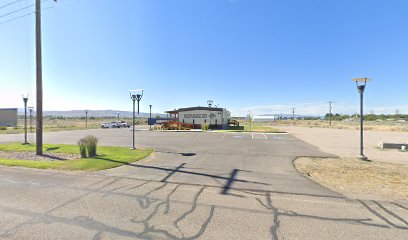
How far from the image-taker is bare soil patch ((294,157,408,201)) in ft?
19.0

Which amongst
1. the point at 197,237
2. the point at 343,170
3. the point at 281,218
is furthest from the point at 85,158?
the point at 343,170

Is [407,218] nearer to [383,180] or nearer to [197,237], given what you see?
[383,180]

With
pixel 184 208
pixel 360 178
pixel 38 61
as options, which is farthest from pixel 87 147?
pixel 360 178

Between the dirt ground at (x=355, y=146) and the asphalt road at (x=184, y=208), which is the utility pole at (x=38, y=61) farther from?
the dirt ground at (x=355, y=146)

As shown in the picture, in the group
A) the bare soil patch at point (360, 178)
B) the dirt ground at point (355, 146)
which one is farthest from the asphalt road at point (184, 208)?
the dirt ground at point (355, 146)

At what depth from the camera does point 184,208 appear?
15.4 feet

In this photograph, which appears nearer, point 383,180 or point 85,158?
point 383,180

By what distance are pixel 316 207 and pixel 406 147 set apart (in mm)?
14857

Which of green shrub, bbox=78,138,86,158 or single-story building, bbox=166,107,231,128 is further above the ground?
single-story building, bbox=166,107,231,128

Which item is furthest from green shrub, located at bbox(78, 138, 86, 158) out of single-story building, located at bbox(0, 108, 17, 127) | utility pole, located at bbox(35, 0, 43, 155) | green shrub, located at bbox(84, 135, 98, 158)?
single-story building, located at bbox(0, 108, 17, 127)

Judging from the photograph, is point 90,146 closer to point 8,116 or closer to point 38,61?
point 38,61

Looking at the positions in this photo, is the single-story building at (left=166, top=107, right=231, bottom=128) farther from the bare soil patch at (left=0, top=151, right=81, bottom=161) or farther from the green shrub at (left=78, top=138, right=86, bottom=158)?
the green shrub at (left=78, top=138, right=86, bottom=158)

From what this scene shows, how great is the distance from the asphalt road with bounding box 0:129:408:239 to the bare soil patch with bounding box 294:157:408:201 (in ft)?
1.97

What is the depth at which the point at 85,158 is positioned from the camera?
33.4 ft
